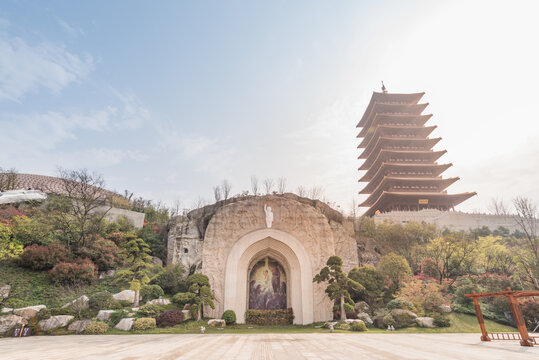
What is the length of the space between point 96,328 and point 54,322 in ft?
8.14

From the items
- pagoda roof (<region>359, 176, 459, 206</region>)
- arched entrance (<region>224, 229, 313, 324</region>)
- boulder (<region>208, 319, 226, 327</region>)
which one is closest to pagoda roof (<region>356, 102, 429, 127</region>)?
pagoda roof (<region>359, 176, 459, 206</region>)

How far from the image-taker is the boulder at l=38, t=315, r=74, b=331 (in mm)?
12841

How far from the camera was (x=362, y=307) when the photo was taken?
1631cm

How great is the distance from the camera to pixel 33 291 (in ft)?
50.6

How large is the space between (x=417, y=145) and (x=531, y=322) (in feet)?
109

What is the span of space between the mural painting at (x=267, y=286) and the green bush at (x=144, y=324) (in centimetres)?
684

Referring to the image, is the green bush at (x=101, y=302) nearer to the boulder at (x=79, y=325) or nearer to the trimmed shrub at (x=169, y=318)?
the boulder at (x=79, y=325)

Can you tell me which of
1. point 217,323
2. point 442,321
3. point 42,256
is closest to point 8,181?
point 42,256

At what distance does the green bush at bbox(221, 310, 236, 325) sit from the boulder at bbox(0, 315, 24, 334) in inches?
395

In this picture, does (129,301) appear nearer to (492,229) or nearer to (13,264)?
(13,264)

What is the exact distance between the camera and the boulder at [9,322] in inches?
489

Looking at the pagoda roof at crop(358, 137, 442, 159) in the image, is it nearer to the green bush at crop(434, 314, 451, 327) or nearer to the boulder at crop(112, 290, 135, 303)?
the green bush at crop(434, 314, 451, 327)

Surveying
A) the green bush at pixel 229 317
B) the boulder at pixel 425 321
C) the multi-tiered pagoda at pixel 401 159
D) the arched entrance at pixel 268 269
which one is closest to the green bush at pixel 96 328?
the green bush at pixel 229 317

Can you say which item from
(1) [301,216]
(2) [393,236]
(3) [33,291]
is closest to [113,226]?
(3) [33,291]
